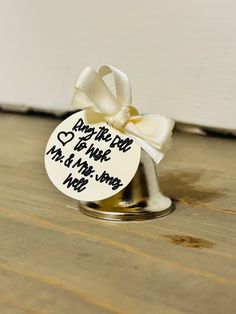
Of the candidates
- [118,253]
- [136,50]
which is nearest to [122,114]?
[118,253]


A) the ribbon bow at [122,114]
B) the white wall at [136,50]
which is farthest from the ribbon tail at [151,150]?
the white wall at [136,50]

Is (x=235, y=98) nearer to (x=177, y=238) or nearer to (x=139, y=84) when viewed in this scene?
(x=139, y=84)

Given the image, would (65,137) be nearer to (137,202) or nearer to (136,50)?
(137,202)

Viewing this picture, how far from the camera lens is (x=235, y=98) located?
1.04m

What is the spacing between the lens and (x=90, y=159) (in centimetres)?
61

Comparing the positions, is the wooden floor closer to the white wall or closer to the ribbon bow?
the ribbon bow

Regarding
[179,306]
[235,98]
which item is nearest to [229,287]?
[179,306]

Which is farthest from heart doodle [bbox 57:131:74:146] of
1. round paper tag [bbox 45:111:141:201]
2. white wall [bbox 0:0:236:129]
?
white wall [bbox 0:0:236:129]

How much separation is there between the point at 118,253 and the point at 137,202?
100 mm

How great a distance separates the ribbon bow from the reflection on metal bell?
1.0 inches

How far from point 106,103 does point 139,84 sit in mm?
539

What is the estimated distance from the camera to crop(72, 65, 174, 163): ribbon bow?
601mm

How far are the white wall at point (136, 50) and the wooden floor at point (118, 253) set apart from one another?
30 centimetres

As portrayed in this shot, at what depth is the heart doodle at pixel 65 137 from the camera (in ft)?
2.07
